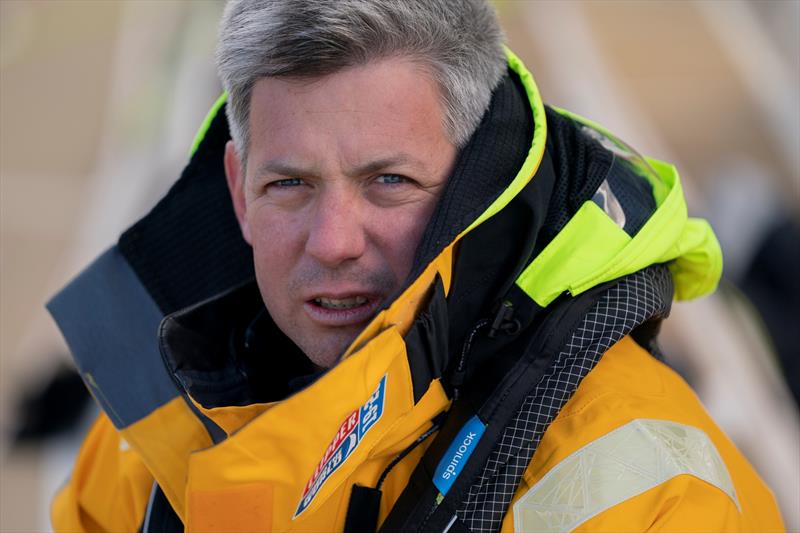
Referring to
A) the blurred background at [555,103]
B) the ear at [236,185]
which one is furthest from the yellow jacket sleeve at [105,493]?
the blurred background at [555,103]

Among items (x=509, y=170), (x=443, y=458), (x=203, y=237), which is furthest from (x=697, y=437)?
(x=203, y=237)

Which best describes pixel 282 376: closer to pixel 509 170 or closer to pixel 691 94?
pixel 509 170

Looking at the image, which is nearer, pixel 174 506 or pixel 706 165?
pixel 174 506

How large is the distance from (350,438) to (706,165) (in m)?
5.51

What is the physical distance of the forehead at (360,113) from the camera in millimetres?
1932

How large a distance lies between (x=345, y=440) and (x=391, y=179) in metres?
0.53

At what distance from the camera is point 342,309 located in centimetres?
206

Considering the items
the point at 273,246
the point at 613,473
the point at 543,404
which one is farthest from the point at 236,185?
the point at 613,473

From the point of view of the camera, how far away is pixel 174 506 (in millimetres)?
2059

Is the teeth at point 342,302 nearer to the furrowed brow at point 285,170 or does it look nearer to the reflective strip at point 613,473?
the furrowed brow at point 285,170

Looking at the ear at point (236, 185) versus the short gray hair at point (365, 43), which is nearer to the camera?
the short gray hair at point (365, 43)

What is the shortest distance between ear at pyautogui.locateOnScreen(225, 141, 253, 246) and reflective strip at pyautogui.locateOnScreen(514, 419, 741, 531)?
94 cm

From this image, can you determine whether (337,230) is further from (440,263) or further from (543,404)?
(543,404)

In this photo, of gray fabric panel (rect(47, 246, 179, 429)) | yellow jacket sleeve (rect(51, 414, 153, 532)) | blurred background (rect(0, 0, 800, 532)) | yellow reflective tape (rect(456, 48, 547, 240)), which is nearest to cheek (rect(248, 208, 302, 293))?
yellow reflective tape (rect(456, 48, 547, 240))
